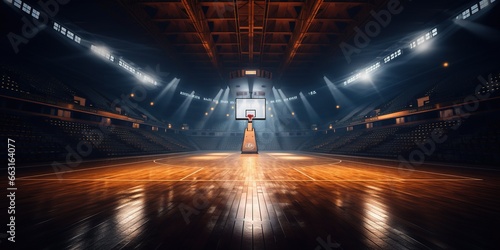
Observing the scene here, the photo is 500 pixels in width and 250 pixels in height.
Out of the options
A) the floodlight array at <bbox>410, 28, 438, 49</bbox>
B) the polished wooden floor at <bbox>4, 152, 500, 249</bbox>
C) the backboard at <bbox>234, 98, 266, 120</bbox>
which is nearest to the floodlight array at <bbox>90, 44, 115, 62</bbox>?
the backboard at <bbox>234, 98, 266, 120</bbox>

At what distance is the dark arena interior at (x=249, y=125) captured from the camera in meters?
2.29

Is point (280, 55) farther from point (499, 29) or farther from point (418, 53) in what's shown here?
point (499, 29)

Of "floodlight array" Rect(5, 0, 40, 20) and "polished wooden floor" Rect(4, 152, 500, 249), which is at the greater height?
"floodlight array" Rect(5, 0, 40, 20)

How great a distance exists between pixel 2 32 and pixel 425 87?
105 ft

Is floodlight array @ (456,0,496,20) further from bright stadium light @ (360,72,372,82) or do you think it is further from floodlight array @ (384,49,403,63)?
bright stadium light @ (360,72,372,82)

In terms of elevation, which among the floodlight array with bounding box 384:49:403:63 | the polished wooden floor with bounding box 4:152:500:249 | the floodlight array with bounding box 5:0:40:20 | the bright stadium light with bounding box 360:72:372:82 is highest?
the floodlight array with bounding box 384:49:403:63

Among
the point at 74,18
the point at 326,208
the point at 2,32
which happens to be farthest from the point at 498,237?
the point at 2,32

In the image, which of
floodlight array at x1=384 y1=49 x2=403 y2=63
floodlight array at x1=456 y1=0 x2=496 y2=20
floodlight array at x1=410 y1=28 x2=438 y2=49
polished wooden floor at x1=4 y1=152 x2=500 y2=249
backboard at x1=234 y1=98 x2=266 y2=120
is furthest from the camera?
backboard at x1=234 y1=98 x2=266 y2=120

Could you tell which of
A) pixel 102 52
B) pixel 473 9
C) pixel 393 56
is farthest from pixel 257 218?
pixel 393 56

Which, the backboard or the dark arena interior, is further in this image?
the backboard

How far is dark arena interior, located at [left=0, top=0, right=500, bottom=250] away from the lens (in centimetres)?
229

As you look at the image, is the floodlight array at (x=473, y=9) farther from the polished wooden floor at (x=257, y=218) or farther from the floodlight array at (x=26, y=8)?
the floodlight array at (x=26, y=8)

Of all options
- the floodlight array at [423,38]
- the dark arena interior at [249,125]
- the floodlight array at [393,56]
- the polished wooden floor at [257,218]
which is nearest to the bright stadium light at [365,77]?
the dark arena interior at [249,125]

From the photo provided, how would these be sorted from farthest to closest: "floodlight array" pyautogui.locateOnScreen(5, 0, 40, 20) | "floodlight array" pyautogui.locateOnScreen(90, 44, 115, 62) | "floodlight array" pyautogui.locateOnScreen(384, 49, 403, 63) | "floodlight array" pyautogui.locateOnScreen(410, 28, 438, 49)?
"floodlight array" pyautogui.locateOnScreen(384, 49, 403, 63) < "floodlight array" pyautogui.locateOnScreen(90, 44, 115, 62) < "floodlight array" pyautogui.locateOnScreen(410, 28, 438, 49) < "floodlight array" pyautogui.locateOnScreen(5, 0, 40, 20)
